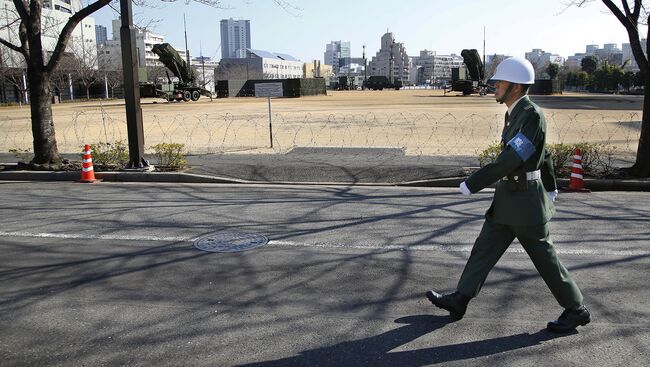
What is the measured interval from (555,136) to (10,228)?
16472mm

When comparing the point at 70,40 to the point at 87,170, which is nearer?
the point at 87,170

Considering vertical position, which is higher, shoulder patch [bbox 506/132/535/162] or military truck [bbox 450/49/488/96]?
military truck [bbox 450/49/488/96]

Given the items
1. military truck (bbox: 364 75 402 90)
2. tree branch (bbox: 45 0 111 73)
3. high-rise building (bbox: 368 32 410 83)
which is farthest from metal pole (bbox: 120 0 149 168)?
high-rise building (bbox: 368 32 410 83)

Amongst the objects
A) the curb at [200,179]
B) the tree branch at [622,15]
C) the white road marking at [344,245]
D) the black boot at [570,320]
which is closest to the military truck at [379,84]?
the tree branch at [622,15]

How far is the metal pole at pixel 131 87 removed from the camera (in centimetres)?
1114

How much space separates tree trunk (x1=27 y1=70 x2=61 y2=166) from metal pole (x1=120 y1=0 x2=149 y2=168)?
6.40 feet

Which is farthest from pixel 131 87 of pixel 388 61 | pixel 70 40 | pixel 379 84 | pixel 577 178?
pixel 388 61

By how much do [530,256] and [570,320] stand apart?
1.73 feet

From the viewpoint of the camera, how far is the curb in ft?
32.3

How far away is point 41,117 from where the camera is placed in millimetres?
11906

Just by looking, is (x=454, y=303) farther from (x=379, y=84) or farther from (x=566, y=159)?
(x=379, y=84)

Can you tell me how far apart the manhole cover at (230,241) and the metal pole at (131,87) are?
5.64 metres

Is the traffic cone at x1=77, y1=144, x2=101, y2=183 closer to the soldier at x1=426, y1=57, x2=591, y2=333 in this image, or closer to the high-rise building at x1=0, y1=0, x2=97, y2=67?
the soldier at x1=426, y1=57, x2=591, y2=333

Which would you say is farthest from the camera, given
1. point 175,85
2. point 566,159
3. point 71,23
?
point 175,85
